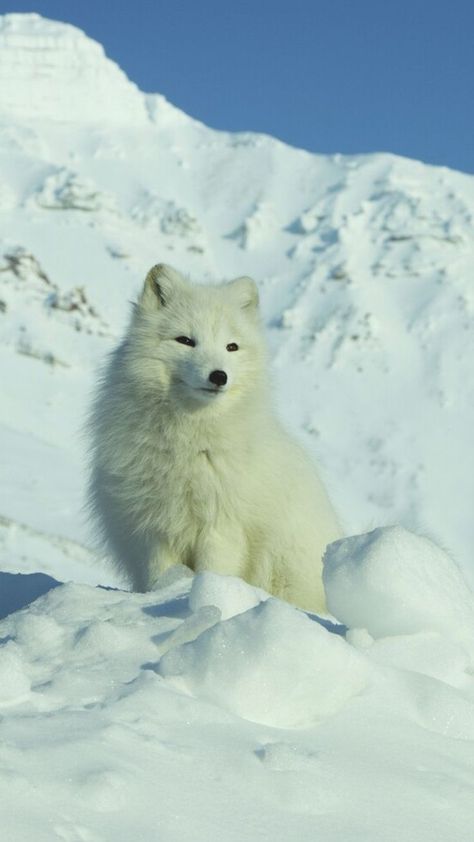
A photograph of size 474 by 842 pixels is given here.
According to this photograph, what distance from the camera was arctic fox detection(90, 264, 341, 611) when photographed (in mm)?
4957

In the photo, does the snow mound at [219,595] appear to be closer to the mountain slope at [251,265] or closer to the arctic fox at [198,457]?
the arctic fox at [198,457]

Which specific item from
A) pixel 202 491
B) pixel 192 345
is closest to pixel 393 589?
pixel 202 491

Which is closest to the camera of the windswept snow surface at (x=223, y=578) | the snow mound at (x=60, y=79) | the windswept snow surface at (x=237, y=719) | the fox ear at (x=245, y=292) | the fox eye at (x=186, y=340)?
the windswept snow surface at (x=237, y=719)

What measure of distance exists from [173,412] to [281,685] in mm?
2486

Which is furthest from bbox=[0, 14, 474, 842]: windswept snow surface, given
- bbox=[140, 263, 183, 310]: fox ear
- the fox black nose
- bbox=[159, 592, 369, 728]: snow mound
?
the fox black nose

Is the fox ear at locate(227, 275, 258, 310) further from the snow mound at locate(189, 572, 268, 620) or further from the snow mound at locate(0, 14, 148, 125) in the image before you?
the snow mound at locate(0, 14, 148, 125)

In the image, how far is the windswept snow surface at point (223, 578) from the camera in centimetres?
234

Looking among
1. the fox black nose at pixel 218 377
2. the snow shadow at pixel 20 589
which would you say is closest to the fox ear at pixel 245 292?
the fox black nose at pixel 218 377

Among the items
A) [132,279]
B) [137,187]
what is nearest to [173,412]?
[132,279]

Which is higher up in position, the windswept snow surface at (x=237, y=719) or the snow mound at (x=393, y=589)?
the snow mound at (x=393, y=589)

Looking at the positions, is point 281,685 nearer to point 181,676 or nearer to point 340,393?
point 181,676

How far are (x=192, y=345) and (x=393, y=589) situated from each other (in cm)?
212

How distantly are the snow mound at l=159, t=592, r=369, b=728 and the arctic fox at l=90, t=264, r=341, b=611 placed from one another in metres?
2.08

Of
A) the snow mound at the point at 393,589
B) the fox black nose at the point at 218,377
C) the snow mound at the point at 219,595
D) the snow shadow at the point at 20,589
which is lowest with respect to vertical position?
the snow shadow at the point at 20,589
